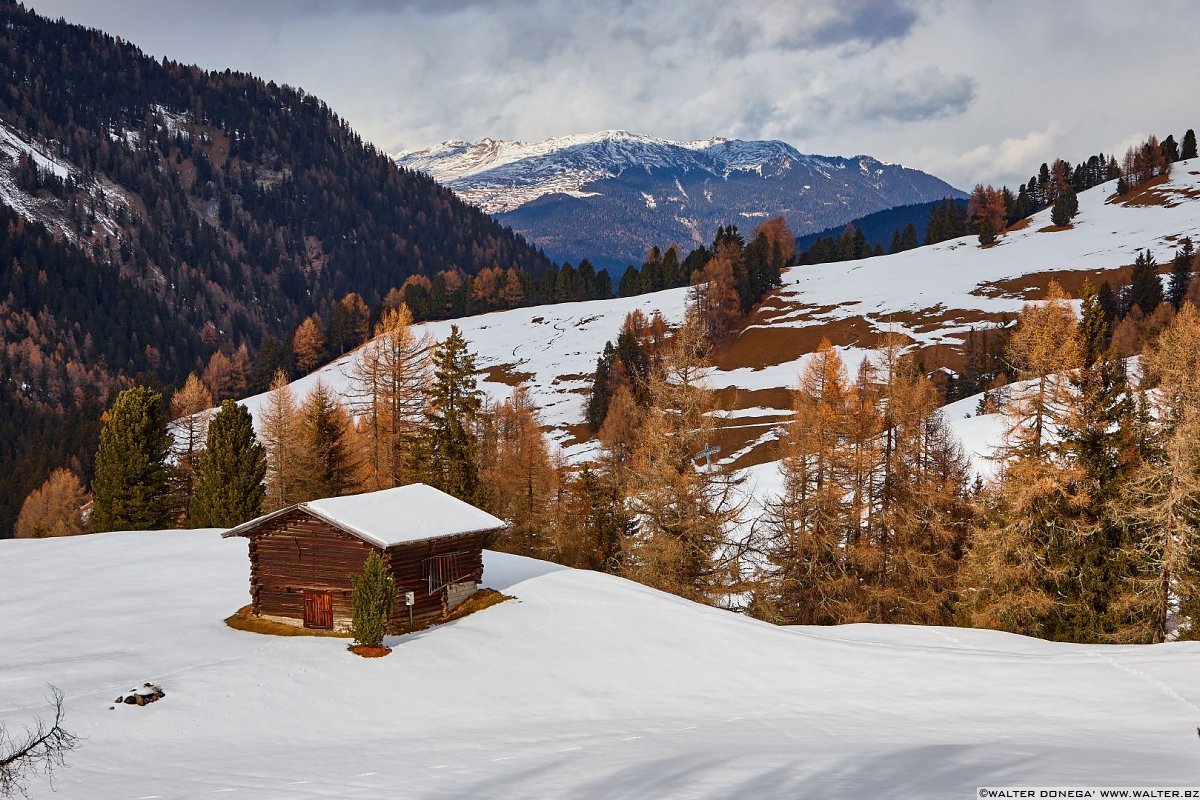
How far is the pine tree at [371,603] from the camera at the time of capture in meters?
25.7

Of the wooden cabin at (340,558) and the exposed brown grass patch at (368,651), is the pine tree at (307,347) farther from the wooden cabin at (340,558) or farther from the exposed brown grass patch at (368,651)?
the exposed brown grass patch at (368,651)

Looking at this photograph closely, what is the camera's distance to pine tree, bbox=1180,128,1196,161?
176 meters

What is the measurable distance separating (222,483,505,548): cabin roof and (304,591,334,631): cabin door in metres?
2.94

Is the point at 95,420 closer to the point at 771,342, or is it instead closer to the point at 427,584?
the point at 771,342


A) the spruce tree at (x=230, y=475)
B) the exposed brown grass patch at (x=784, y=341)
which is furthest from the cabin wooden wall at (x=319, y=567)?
the exposed brown grass patch at (x=784, y=341)

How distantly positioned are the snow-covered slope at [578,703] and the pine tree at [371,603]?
91cm

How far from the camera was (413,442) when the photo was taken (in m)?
48.3

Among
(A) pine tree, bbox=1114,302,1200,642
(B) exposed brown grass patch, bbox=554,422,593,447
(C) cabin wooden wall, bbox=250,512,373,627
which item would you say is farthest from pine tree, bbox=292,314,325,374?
(A) pine tree, bbox=1114,302,1200,642

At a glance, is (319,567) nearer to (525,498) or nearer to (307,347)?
(525,498)

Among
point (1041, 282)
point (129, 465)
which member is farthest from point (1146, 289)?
point (129, 465)

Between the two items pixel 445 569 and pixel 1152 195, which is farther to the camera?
pixel 1152 195

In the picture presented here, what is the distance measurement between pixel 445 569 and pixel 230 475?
84.7 ft

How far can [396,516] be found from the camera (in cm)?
3080

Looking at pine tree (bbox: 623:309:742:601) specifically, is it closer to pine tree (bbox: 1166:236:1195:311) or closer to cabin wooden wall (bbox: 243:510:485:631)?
cabin wooden wall (bbox: 243:510:485:631)
